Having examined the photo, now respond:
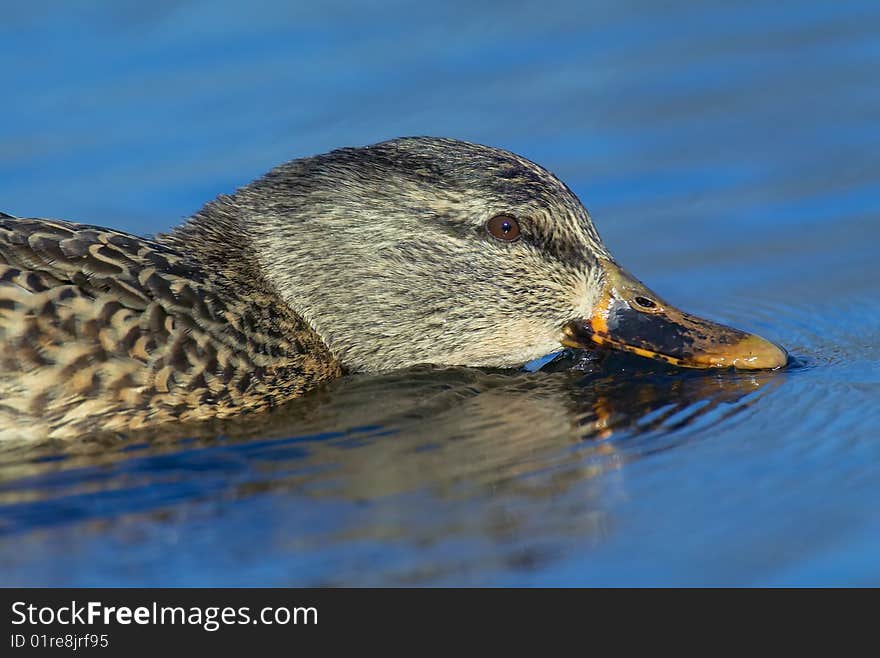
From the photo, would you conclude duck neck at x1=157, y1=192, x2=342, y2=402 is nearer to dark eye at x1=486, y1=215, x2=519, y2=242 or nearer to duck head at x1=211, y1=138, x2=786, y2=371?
duck head at x1=211, y1=138, x2=786, y2=371

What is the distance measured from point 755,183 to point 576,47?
2513 mm

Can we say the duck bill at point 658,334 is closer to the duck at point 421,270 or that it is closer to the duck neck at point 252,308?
the duck at point 421,270

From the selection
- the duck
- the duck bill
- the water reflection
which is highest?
the duck

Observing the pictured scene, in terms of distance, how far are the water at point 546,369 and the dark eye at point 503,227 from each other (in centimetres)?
76

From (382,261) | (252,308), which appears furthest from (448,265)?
(252,308)

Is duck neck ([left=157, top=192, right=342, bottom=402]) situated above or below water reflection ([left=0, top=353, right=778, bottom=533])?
above

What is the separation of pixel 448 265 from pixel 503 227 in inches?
14.0

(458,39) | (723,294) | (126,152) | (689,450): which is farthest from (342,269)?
(458,39)

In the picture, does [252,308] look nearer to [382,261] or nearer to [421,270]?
[382,261]

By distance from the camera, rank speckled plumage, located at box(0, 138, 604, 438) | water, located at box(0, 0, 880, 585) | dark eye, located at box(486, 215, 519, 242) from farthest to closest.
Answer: dark eye, located at box(486, 215, 519, 242) < speckled plumage, located at box(0, 138, 604, 438) < water, located at box(0, 0, 880, 585)

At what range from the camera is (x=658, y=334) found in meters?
8.38

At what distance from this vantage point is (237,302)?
311 inches

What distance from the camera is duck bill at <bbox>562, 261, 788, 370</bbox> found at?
8.28 metres

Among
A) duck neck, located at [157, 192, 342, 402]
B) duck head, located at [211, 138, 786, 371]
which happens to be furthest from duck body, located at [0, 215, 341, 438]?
duck head, located at [211, 138, 786, 371]
